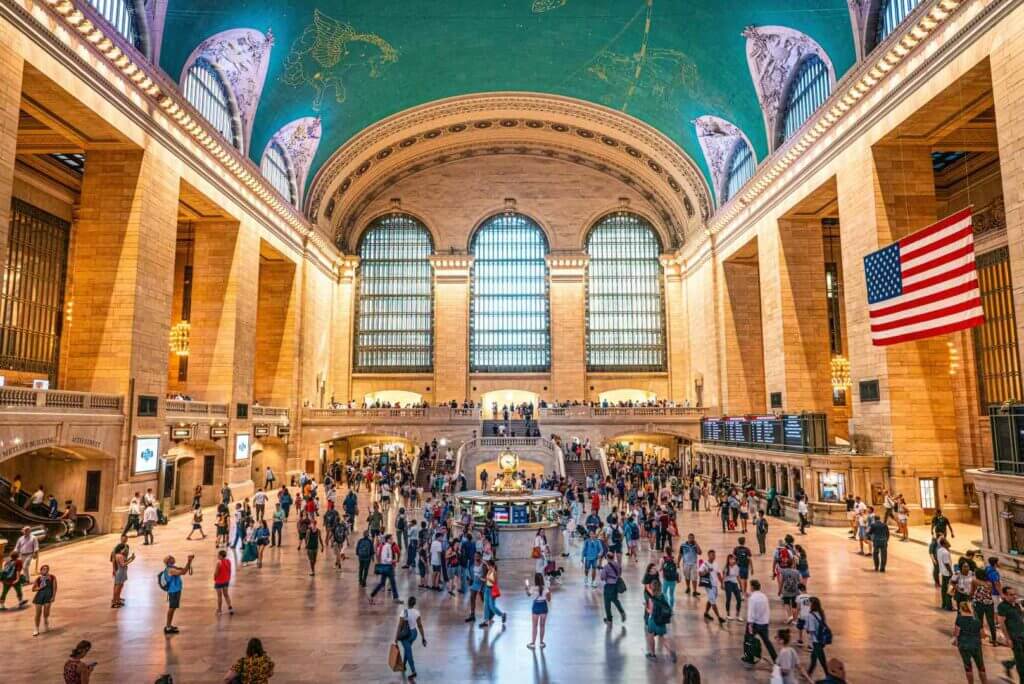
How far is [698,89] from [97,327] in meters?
23.4

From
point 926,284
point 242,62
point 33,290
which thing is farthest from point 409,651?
point 242,62

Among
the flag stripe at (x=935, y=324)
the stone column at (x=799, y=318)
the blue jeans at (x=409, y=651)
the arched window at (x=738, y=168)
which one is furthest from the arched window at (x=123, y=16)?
the arched window at (x=738, y=168)

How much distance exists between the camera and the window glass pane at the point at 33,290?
2011cm

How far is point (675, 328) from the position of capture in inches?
1494

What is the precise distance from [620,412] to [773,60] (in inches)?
639

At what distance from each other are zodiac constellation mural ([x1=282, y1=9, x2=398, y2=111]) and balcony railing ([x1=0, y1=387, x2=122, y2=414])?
45.6 feet

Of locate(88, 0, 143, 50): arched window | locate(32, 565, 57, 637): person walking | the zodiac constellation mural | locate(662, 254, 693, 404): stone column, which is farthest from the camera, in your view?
locate(662, 254, 693, 404): stone column

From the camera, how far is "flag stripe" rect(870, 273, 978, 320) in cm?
1241

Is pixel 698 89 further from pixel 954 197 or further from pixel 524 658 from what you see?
pixel 524 658

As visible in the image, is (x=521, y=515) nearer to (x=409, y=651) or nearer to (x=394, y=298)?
A: (x=409, y=651)

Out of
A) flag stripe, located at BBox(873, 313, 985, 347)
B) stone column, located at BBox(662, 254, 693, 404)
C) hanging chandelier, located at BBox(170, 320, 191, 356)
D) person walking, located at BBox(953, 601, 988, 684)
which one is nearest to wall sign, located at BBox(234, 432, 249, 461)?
hanging chandelier, located at BBox(170, 320, 191, 356)

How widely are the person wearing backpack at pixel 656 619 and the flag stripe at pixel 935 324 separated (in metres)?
9.26

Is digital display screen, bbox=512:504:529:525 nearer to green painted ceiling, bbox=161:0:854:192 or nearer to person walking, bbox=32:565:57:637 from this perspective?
person walking, bbox=32:565:57:637

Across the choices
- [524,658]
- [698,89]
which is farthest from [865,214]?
[524,658]
